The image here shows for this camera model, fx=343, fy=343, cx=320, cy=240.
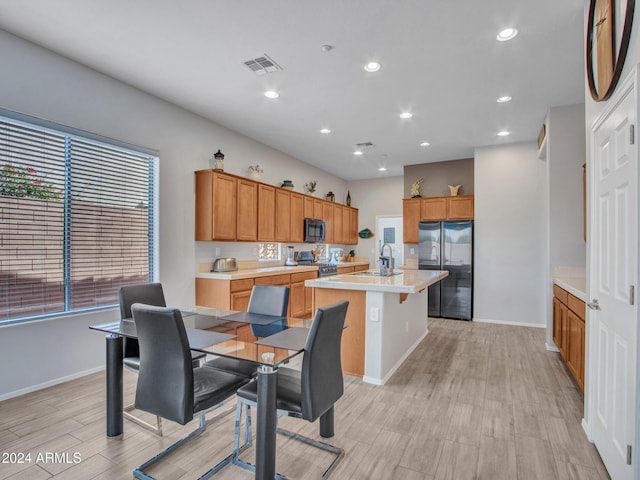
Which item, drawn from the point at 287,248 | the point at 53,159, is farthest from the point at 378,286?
the point at 287,248

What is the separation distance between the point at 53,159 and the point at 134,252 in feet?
3.68

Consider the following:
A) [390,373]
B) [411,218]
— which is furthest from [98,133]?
[411,218]

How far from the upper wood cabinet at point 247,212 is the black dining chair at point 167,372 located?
2.98 meters

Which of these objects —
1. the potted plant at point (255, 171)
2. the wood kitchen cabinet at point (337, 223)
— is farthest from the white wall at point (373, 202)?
the potted plant at point (255, 171)

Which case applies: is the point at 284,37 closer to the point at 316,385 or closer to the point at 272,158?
the point at 316,385

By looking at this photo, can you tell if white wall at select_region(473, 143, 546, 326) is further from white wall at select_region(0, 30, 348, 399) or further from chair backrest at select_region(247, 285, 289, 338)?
chair backrest at select_region(247, 285, 289, 338)

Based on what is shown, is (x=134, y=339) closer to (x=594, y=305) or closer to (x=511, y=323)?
(x=594, y=305)

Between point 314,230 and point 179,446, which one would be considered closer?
point 179,446

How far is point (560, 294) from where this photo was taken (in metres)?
3.60

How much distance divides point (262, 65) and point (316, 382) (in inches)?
108

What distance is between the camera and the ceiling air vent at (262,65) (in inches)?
120

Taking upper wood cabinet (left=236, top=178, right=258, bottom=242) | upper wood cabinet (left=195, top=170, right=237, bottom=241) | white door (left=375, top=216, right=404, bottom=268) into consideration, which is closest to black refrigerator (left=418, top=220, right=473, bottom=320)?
white door (left=375, top=216, right=404, bottom=268)

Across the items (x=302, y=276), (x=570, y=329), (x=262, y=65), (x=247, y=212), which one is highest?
(x=262, y=65)

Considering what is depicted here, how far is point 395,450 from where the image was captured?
208 centimetres
